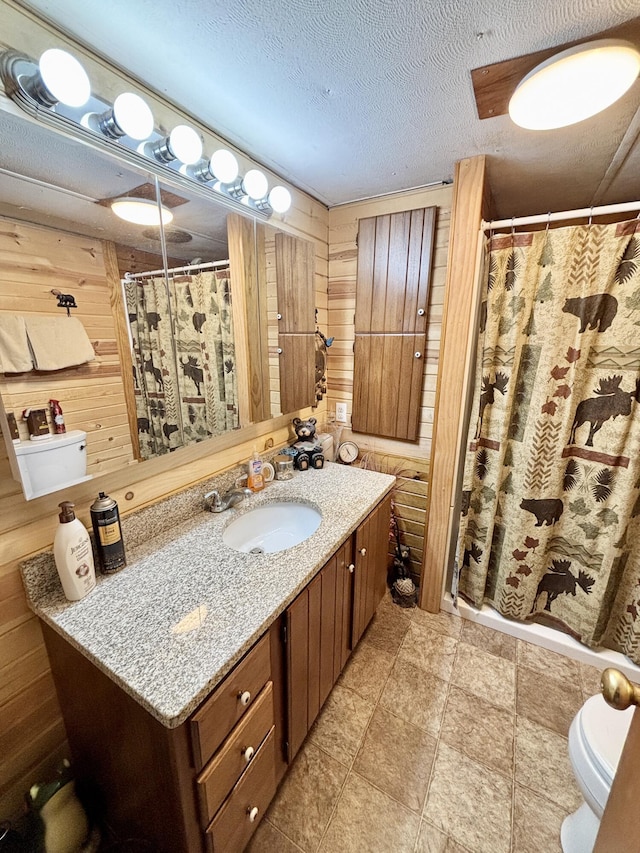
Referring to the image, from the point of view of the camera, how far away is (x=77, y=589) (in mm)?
820

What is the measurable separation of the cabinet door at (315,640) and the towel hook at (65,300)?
0.96m

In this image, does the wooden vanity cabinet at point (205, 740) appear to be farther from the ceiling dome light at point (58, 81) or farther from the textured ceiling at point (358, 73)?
the textured ceiling at point (358, 73)

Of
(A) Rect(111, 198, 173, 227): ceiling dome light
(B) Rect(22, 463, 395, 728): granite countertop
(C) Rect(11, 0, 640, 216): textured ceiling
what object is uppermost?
(C) Rect(11, 0, 640, 216): textured ceiling

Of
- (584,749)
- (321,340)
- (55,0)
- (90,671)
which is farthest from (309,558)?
(55,0)

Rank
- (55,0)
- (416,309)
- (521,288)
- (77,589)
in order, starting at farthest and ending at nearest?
1. (416,309)
2. (521,288)
3. (77,589)
4. (55,0)

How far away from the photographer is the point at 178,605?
0.82 meters

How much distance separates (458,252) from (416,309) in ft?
1.06

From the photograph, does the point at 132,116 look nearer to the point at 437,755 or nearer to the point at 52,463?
the point at 52,463

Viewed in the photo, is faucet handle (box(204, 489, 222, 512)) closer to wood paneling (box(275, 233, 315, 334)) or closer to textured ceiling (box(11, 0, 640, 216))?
wood paneling (box(275, 233, 315, 334))

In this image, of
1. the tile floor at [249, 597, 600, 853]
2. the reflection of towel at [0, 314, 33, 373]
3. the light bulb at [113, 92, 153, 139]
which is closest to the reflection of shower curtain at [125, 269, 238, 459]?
the reflection of towel at [0, 314, 33, 373]

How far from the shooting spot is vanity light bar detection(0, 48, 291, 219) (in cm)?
73

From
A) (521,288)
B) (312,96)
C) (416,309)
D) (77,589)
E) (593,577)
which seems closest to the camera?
(77,589)

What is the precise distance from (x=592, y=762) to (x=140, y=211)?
6.46 feet

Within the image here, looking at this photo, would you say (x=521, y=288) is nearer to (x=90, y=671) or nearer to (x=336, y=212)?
(x=336, y=212)
